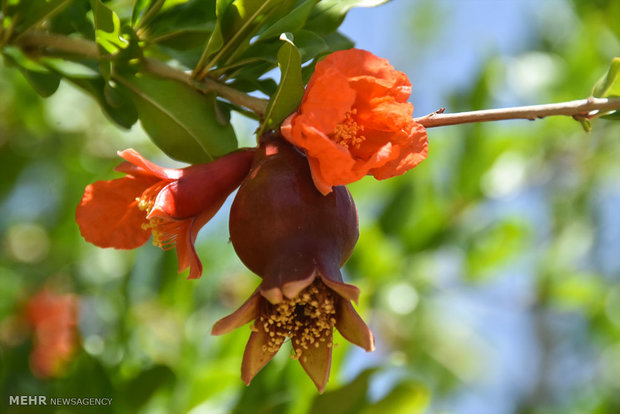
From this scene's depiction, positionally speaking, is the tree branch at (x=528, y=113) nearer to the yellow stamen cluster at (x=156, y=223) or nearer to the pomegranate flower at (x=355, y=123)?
the pomegranate flower at (x=355, y=123)

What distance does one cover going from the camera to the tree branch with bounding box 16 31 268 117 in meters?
1.26

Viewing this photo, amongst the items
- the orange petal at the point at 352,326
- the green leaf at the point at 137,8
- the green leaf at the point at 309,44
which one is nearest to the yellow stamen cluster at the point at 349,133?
the green leaf at the point at 309,44

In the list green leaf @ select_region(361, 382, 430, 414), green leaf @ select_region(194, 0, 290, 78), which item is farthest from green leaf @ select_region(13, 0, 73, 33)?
green leaf @ select_region(361, 382, 430, 414)

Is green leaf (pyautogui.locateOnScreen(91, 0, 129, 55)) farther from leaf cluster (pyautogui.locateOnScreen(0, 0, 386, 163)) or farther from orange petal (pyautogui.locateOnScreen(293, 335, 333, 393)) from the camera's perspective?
orange petal (pyautogui.locateOnScreen(293, 335, 333, 393))

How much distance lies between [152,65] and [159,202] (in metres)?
0.34

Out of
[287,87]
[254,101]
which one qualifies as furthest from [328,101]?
[254,101]

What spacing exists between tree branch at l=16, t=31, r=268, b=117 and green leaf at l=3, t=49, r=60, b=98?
0.03 m

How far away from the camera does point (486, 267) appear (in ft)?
9.11

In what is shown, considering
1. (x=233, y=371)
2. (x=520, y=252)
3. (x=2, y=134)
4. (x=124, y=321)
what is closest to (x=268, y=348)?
(x=233, y=371)

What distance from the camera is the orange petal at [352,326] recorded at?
109 cm

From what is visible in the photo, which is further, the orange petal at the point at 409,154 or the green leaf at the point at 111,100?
the green leaf at the point at 111,100

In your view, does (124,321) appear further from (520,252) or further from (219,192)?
(520,252)

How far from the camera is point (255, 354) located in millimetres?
1153

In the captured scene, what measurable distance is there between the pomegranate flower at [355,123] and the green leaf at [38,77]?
1.87ft
